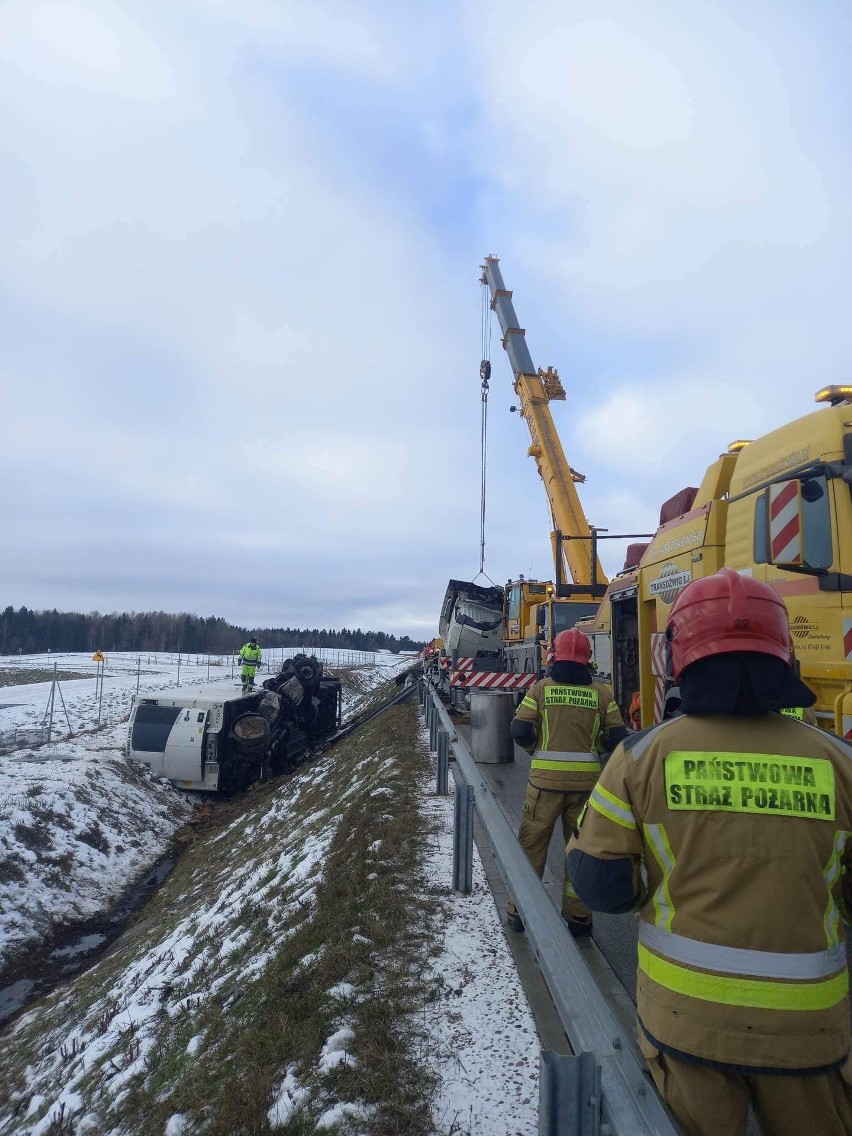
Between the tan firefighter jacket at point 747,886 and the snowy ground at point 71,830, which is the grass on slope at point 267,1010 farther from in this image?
the tan firefighter jacket at point 747,886

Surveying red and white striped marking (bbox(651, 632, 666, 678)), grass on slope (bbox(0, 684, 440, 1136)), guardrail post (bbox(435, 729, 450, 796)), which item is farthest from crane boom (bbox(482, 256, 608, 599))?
grass on slope (bbox(0, 684, 440, 1136))

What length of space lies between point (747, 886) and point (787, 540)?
10.8 feet

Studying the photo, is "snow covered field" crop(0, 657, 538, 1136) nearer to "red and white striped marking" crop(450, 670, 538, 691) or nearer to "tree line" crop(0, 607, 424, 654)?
"red and white striped marking" crop(450, 670, 538, 691)

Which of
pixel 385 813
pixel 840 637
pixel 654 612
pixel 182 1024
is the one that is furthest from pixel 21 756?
pixel 840 637

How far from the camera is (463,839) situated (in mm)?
4805

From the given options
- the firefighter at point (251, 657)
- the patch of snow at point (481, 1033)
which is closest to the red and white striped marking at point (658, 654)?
the patch of snow at point (481, 1033)

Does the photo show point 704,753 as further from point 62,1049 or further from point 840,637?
point 62,1049

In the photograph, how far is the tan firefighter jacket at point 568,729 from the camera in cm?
442

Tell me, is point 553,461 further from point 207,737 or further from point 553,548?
point 207,737

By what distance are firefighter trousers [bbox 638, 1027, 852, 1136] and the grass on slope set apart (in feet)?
4.65

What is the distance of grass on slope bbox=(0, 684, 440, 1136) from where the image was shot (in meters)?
3.05

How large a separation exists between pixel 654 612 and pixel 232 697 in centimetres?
934

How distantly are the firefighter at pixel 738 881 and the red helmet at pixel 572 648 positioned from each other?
2804 millimetres

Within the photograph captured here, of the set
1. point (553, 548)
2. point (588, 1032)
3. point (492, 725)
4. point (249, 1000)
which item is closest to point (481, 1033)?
point (588, 1032)
